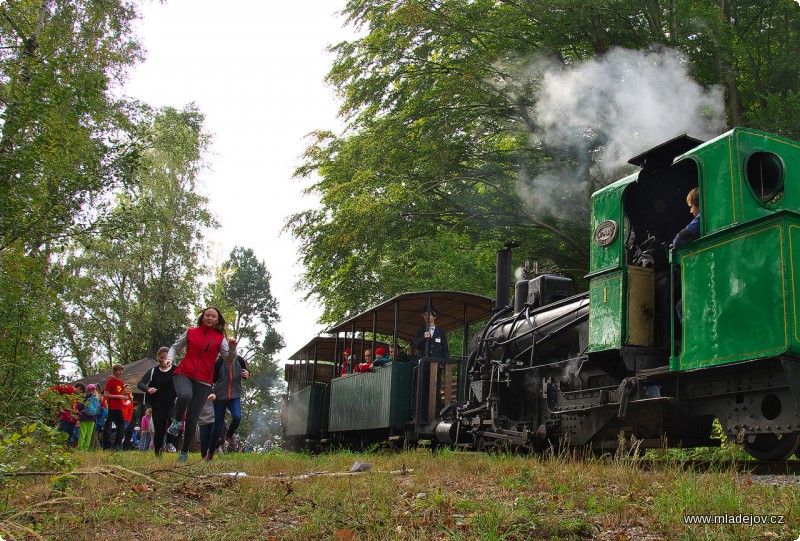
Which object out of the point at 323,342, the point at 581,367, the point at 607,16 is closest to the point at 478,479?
the point at 581,367

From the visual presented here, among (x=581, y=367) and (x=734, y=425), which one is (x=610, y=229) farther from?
(x=734, y=425)

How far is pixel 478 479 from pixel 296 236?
14722mm

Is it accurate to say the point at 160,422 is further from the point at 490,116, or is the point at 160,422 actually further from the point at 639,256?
the point at 490,116

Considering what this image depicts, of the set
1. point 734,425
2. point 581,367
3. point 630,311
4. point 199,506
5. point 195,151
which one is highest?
point 195,151

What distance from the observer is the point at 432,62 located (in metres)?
17.5

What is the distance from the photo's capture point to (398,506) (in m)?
4.34

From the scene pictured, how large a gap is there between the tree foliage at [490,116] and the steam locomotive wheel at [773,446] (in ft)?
27.2

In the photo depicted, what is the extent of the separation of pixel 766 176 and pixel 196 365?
5.76 meters

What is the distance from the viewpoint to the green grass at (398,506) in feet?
12.0

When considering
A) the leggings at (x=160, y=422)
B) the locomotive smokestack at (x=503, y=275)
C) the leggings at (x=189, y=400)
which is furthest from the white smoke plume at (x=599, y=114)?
the leggings at (x=160, y=422)

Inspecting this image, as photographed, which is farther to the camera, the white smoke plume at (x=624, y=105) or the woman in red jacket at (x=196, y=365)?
the white smoke plume at (x=624, y=105)

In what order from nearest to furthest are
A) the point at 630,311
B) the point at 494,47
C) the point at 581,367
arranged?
the point at 630,311 < the point at 581,367 < the point at 494,47

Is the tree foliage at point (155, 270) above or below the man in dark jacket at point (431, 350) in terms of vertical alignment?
above

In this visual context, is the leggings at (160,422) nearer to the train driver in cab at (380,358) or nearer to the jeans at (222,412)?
the jeans at (222,412)
